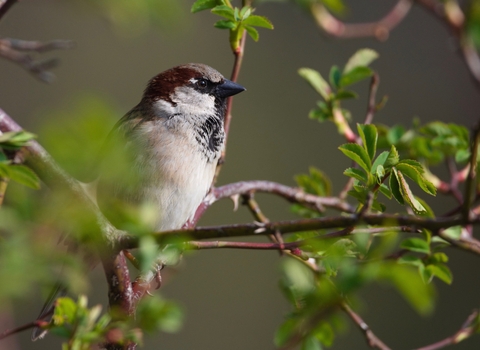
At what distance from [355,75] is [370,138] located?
696mm

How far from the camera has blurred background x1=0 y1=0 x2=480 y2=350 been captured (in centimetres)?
459

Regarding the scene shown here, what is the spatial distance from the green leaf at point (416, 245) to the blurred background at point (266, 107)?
3278 millimetres

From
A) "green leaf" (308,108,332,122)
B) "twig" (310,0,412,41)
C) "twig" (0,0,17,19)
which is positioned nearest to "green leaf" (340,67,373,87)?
"green leaf" (308,108,332,122)

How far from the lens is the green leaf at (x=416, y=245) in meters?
1.18

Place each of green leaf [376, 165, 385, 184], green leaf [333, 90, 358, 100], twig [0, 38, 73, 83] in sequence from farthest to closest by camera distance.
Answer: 1. green leaf [333, 90, 358, 100]
2. twig [0, 38, 73, 83]
3. green leaf [376, 165, 385, 184]

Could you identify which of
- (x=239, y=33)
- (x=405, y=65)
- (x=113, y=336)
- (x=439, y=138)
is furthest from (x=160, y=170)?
(x=405, y=65)

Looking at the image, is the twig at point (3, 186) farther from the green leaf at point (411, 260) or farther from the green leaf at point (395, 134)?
the green leaf at point (395, 134)

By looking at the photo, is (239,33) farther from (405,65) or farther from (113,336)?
(405,65)

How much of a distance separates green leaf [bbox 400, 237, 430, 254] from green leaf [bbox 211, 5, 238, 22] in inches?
25.3

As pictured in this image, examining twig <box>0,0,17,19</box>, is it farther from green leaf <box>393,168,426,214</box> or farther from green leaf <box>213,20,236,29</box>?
green leaf <box>393,168,426,214</box>

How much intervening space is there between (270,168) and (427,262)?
3.91m

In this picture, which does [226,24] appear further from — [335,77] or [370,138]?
[335,77]

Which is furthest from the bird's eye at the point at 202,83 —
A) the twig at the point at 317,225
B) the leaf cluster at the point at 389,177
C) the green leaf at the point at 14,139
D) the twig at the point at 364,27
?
the twig at the point at 317,225

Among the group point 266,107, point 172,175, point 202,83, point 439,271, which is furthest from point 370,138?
point 266,107
